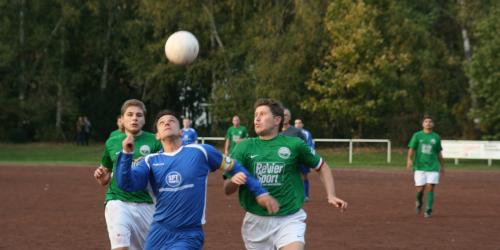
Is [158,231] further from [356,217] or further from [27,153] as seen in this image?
[27,153]

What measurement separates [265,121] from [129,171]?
1567 millimetres

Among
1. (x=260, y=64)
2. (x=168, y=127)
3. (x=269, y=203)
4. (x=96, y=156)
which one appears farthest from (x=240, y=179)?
(x=260, y=64)

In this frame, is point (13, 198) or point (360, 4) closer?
point (13, 198)

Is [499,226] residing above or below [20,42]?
below

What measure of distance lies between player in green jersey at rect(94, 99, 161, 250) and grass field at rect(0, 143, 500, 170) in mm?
24141

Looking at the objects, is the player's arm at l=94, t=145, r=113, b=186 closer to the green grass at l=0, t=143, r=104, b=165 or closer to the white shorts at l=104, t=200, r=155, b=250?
the white shorts at l=104, t=200, r=155, b=250

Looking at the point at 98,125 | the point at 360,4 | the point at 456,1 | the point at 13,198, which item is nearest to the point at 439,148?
the point at 13,198

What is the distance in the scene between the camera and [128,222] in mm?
8344

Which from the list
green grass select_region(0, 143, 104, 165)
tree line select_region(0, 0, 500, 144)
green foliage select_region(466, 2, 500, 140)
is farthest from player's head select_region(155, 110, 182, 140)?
tree line select_region(0, 0, 500, 144)

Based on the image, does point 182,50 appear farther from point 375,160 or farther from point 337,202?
point 375,160

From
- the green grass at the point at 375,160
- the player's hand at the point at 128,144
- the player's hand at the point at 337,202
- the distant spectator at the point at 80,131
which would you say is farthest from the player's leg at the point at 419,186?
the distant spectator at the point at 80,131

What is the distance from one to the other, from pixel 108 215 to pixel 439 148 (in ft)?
31.9

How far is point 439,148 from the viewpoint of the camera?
16.8 metres

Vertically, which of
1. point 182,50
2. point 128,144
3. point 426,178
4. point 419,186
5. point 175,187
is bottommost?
point 419,186
